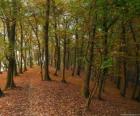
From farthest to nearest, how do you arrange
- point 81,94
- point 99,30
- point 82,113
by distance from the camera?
point 81,94 → point 99,30 → point 82,113

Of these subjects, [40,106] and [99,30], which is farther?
[99,30]

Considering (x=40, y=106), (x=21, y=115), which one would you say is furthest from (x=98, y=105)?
(x=21, y=115)

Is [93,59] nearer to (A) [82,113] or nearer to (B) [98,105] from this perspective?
(B) [98,105]

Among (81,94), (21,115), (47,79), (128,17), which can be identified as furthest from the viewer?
(47,79)

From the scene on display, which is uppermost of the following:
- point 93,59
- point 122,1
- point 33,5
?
point 33,5

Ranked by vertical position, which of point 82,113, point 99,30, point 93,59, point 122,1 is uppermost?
point 122,1

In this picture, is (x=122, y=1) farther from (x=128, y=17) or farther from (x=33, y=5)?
(x=33, y=5)

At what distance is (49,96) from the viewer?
889 inches

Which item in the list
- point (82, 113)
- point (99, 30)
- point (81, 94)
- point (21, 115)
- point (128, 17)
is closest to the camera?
point (21, 115)

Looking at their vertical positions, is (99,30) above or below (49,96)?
above

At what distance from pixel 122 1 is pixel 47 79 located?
45.8 feet

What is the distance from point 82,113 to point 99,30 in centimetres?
731

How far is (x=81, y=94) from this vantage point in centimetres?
2478

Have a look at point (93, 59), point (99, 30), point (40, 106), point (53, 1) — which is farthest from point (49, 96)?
point (53, 1)
